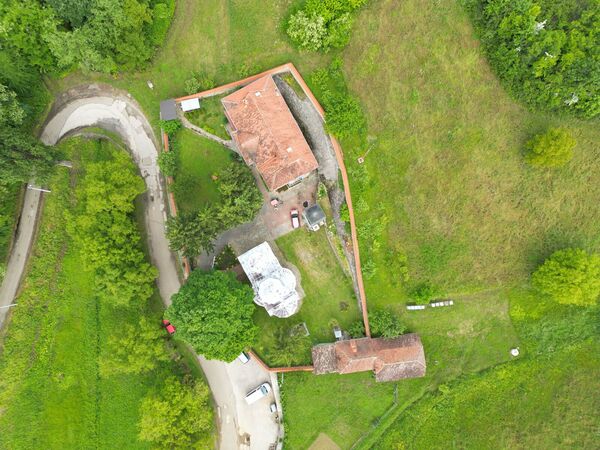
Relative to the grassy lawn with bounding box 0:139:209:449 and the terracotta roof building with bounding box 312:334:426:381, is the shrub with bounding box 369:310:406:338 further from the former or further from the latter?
the grassy lawn with bounding box 0:139:209:449

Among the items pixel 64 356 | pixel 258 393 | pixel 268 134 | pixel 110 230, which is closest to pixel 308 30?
pixel 268 134

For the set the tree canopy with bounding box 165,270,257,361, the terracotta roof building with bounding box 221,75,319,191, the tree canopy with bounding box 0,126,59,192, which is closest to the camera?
the tree canopy with bounding box 165,270,257,361

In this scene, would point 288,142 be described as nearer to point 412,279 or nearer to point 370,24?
point 370,24

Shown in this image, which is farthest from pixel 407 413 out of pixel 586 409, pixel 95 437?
pixel 95 437

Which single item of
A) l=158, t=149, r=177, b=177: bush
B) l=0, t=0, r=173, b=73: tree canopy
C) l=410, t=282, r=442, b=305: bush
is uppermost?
l=0, t=0, r=173, b=73: tree canopy

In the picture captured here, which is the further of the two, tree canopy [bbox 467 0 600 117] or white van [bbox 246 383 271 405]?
white van [bbox 246 383 271 405]

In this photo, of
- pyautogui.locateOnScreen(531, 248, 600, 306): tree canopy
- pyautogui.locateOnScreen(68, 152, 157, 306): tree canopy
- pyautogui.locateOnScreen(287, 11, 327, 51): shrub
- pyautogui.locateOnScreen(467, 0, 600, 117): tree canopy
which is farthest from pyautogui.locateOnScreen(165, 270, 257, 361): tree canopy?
pyautogui.locateOnScreen(467, 0, 600, 117): tree canopy

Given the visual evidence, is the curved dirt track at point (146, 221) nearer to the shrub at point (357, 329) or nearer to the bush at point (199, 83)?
the bush at point (199, 83)

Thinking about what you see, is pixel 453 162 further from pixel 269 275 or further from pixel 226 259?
pixel 226 259
